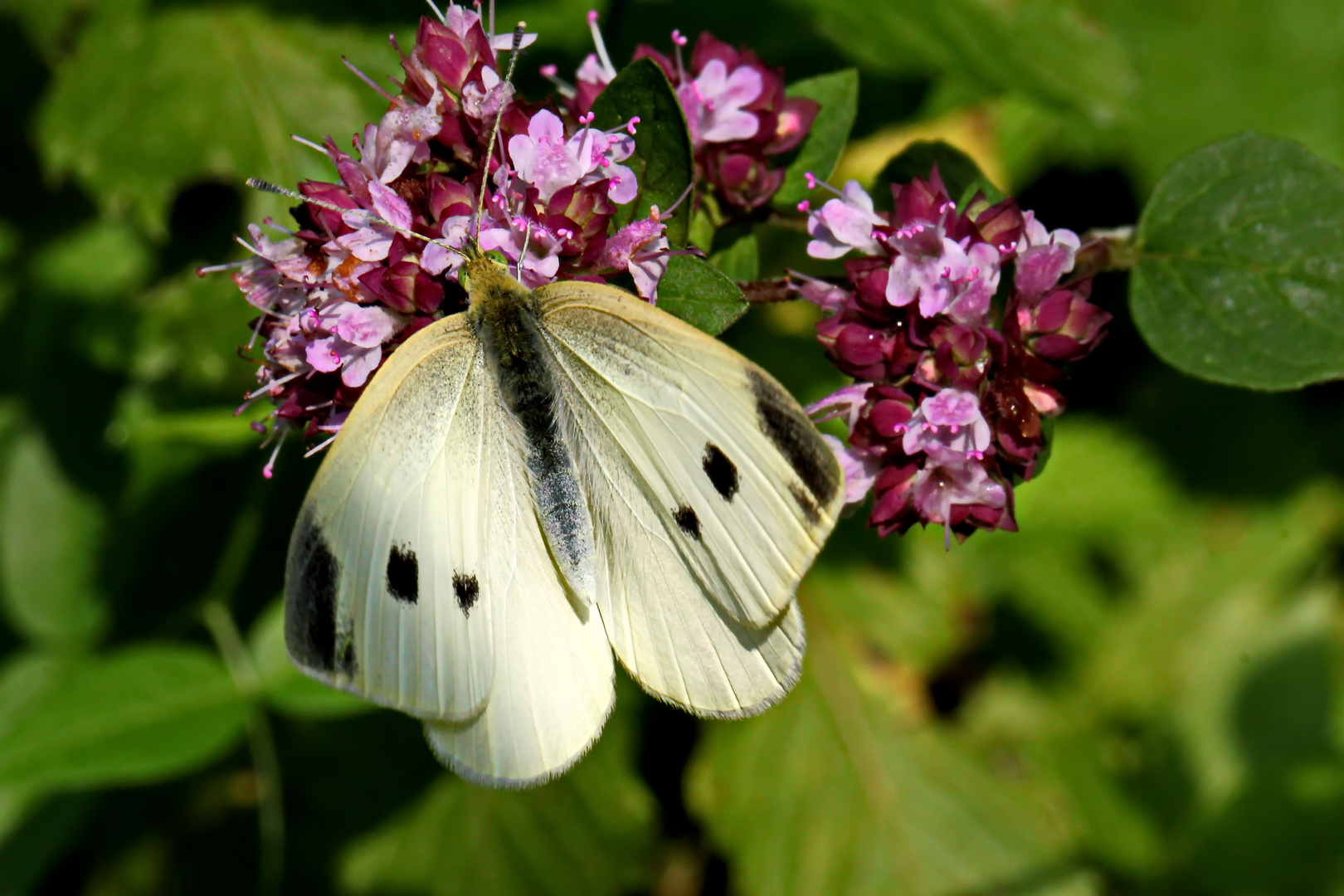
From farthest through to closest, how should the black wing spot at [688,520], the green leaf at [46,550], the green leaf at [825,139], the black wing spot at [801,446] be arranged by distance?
the green leaf at [46,550], the green leaf at [825,139], the black wing spot at [688,520], the black wing spot at [801,446]

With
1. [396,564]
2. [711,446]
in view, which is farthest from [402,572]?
[711,446]

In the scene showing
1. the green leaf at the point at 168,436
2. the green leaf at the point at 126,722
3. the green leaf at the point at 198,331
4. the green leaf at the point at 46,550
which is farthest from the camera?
the green leaf at the point at 46,550

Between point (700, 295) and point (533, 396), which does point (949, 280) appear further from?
point (533, 396)

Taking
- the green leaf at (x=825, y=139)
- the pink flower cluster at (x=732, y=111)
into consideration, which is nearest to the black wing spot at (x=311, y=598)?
the pink flower cluster at (x=732, y=111)

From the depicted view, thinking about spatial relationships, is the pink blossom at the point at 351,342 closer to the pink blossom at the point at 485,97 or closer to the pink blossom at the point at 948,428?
the pink blossom at the point at 485,97

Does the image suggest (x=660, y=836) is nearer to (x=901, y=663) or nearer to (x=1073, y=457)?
(x=901, y=663)
